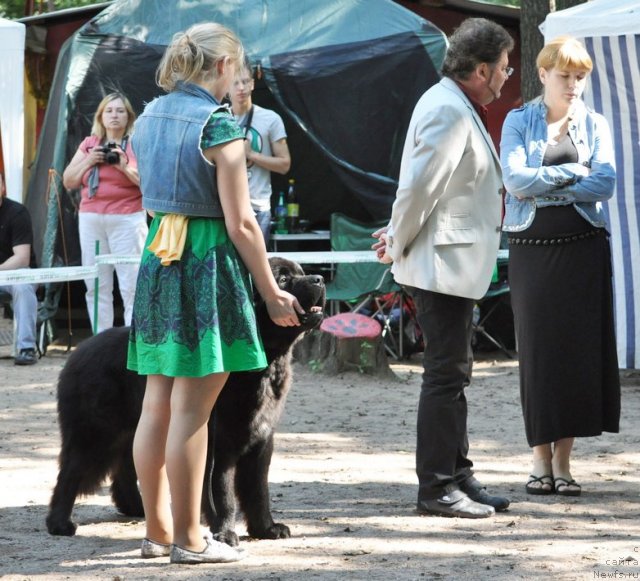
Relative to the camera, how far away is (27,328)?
8656 millimetres

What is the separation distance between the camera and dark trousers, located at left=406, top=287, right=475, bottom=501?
4262 millimetres

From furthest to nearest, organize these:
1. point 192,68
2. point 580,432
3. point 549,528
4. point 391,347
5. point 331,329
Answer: point 391,347 → point 331,329 → point 580,432 → point 549,528 → point 192,68

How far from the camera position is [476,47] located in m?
4.23

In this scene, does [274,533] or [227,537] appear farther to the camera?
[274,533]

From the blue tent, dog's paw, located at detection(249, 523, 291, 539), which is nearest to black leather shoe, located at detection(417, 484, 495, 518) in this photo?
dog's paw, located at detection(249, 523, 291, 539)

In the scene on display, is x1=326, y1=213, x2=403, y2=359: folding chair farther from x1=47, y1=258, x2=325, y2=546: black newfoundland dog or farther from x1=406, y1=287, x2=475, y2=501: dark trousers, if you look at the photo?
x1=47, y1=258, x2=325, y2=546: black newfoundland dog

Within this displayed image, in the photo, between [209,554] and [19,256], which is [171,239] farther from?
[19,256]

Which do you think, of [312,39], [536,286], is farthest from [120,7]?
[536,286]

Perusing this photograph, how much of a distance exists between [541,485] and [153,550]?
6.10 feet

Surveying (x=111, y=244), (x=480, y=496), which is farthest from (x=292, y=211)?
(x=480, y=496)

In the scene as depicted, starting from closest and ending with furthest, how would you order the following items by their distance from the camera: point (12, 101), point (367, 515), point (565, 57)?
point (367, 515), point (565, 57), point (12, 101)

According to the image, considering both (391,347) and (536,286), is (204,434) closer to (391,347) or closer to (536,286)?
(536,286)

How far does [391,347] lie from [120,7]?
366 centimetres

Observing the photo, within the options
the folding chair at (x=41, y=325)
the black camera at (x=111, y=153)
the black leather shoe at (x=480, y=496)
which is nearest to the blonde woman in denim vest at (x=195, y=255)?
the black leather shoe at (x=480, y=496)
